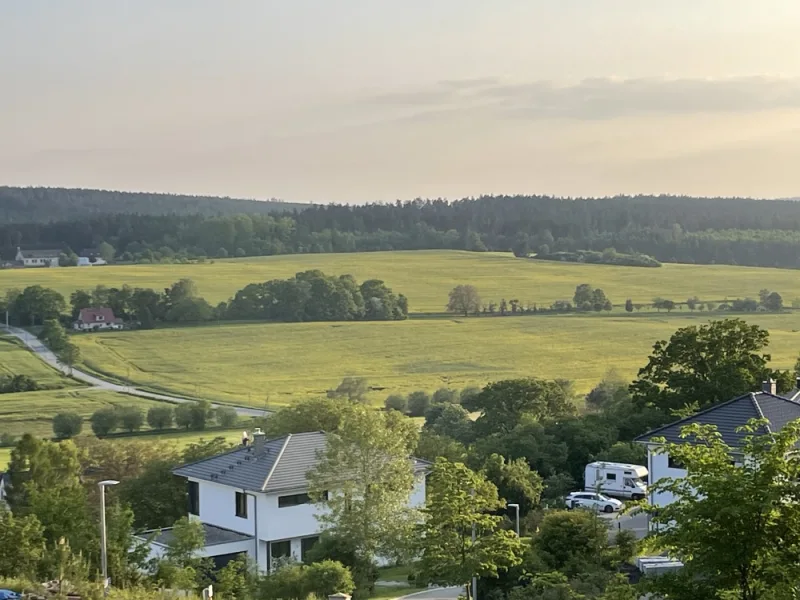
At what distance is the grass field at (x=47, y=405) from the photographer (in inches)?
2419

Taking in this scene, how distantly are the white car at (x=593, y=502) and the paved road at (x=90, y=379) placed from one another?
32618 millimetres

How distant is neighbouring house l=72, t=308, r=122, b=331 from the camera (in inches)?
4088

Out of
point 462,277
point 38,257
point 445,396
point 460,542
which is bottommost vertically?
point 445,396

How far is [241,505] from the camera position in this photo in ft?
99.0

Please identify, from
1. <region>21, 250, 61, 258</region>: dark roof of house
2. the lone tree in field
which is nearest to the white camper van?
the lone tree in field

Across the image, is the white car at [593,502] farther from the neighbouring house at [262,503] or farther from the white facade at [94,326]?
the white facade at [94,326]

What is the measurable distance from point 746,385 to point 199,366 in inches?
2234

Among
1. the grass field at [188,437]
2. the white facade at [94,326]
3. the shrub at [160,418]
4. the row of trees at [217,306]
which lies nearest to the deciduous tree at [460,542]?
the grass field at [188,437]

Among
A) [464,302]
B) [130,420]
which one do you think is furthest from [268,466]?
[464,302]

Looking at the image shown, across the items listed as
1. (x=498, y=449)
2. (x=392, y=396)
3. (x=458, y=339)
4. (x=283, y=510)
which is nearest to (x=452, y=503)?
(x=283, y=510)

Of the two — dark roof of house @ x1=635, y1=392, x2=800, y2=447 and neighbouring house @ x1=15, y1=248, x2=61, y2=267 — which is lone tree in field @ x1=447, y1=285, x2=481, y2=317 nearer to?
neighbouring house @ x1=15, y1=248, x2=61, y2=267

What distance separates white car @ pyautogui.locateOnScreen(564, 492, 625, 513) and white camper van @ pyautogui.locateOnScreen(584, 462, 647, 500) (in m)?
0.81

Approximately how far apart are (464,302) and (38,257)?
3084 inches

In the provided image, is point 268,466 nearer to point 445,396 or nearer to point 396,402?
point 396,402
